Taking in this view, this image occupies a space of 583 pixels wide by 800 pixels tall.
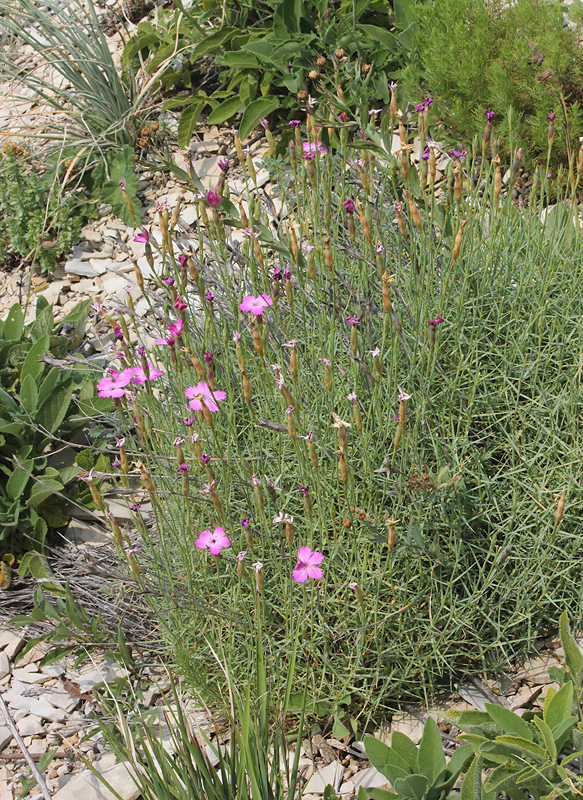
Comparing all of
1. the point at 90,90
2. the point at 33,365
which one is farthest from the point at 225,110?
the point at 33,365

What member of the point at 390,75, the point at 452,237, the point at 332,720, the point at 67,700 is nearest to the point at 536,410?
the point at 452,237

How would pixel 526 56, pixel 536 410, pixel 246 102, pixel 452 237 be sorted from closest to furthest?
pixel 536 410 → pixel 452 237 → pixel 526 56 → pixel 246 102

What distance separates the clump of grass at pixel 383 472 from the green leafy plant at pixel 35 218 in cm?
179

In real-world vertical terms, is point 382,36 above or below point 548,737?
above

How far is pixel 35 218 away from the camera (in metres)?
3.79

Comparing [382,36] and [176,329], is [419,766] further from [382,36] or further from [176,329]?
[382,36]

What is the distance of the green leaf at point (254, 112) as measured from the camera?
3.75 meters

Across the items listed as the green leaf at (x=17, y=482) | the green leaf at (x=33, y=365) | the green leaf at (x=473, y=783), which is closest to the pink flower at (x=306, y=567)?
the green leaf at (x=473, y=783)

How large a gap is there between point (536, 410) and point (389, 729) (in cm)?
92

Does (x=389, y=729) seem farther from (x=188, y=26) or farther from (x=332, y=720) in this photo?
(x=188, y=26)

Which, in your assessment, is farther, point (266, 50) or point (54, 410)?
point (266, 50)

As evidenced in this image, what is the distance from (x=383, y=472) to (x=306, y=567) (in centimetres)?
33

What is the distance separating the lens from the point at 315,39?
3.63 metres

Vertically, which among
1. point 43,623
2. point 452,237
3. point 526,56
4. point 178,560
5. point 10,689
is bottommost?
point 10,689
